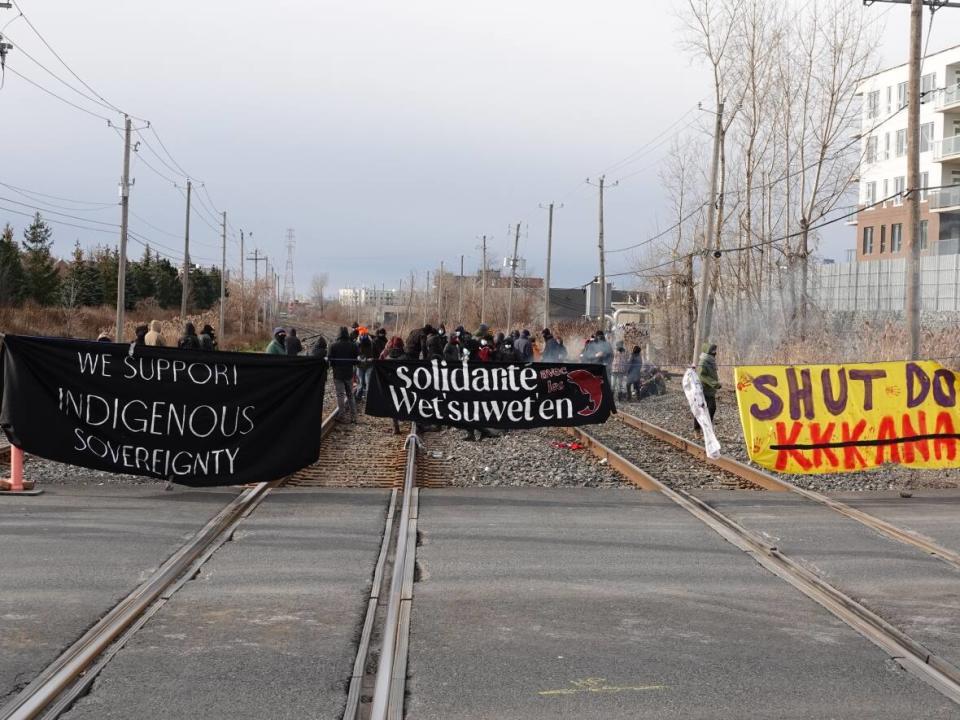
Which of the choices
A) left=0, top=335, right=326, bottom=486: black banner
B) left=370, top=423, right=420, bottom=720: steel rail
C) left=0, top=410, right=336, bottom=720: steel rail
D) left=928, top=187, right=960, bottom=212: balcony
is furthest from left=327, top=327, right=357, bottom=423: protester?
left=928, top=187, right=960, bottom=212: balcony

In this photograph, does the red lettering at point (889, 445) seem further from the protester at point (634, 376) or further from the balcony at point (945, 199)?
the balcony at point (945, 199)

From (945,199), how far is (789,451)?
1689 inches

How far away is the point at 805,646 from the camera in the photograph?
6.95 meters

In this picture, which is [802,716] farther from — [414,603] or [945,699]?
[414,603]

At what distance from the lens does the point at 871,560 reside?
31.9 ft

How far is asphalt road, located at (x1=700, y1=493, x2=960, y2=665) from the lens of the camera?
305 inches

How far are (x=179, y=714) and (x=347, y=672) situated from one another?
3.45 ft

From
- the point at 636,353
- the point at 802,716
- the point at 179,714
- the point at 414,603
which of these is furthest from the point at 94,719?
the point at 636,353

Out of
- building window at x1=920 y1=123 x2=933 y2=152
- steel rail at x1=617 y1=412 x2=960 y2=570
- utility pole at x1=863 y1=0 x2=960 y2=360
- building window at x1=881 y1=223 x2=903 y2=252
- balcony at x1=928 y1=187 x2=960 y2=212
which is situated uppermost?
building window at x1=920 y1=123 x2=933 y2=152

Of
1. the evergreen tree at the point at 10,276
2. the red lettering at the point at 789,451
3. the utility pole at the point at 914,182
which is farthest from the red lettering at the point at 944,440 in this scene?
the evergreen tree at the point at 10,276

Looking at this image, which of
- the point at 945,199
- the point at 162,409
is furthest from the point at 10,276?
the point at 162,409

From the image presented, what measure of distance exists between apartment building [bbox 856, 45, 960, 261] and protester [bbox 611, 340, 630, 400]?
756 inches

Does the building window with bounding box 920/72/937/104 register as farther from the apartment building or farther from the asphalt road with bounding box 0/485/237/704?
the asphalt road with bounding box 0/485/237/704

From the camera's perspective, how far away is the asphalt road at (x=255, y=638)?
18.7ft
